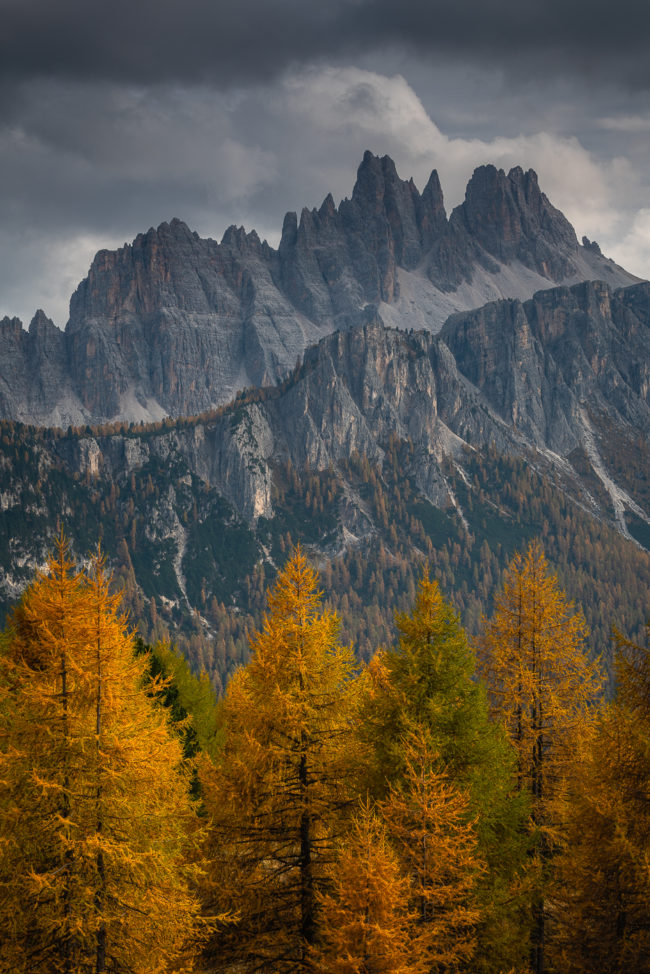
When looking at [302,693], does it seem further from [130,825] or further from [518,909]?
[518,909]

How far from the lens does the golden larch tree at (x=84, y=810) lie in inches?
711

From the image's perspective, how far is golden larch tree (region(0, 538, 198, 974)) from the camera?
711 inches

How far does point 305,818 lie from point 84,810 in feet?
19.6

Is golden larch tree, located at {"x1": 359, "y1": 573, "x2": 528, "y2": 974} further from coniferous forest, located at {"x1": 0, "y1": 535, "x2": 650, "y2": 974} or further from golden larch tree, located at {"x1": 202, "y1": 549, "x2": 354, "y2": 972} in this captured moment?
golden larch tree, located at {"x1": 202, "y1": 549, "x2": 354, "y2": 972}

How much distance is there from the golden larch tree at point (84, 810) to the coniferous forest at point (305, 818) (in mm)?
58

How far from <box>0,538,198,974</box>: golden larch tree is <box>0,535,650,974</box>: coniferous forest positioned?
6cm

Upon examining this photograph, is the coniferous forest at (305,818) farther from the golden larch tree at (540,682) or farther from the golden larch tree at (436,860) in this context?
the golden larch tree at (540,682)

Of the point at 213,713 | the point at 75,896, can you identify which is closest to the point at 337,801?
the point at 75,896

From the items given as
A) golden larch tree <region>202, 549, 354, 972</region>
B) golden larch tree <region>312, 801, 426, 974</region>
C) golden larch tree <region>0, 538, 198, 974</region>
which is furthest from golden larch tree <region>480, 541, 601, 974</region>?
golden larch tree <region>0, 538, 198, 974</region>

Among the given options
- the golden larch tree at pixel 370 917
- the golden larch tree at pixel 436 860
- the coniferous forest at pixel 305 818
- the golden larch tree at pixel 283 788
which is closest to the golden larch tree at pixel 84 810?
the coniferous forest at pixel 305 818

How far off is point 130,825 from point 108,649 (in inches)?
172

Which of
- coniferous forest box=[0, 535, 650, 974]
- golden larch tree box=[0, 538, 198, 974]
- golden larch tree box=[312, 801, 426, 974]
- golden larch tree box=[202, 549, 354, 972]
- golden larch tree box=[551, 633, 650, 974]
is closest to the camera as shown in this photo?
golden larch tree box=[312, 801, 426, 974]

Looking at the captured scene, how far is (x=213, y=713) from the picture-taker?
2055 inches

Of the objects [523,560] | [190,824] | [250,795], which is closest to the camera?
[250,795]
